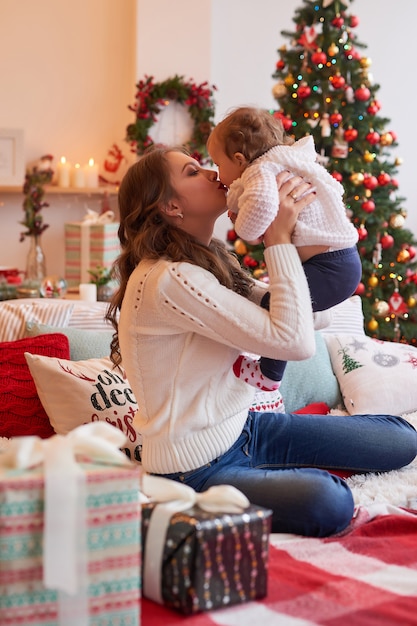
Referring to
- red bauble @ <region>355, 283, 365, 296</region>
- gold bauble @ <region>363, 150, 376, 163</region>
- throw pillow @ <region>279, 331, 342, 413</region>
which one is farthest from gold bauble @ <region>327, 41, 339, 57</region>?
throw pillow @ <region>279, 331, 342, 413</region>

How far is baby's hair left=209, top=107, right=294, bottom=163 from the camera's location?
1.97 metres

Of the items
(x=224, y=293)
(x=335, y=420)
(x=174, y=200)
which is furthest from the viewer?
(x=335, y=420)

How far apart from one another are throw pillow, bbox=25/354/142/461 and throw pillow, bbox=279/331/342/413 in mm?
622

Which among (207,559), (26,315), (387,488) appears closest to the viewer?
(207,559)

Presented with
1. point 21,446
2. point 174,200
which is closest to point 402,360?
point 174,200

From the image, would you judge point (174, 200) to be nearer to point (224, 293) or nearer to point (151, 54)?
point (224, 293)

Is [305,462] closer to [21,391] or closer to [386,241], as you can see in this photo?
[21,391]

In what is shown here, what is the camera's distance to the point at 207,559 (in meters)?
1.36

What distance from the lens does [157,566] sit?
4.61 feet

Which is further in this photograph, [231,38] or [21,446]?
[231,38]

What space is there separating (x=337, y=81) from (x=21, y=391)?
8.90 ft

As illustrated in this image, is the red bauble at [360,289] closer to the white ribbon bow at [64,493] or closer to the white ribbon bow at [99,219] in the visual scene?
the white ribbon bow at [99,219]

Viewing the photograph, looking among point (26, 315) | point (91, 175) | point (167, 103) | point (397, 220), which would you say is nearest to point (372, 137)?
point (397, 220)

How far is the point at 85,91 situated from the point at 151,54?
50 cm
